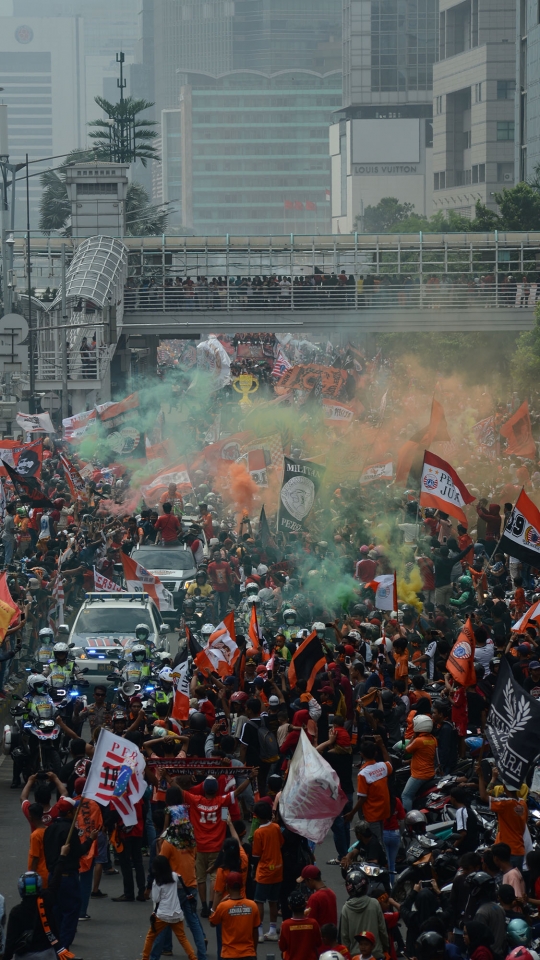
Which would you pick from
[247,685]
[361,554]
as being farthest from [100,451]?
[247,685]

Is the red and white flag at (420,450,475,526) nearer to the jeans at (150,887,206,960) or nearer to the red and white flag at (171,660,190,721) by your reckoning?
the red and white flag at (171,660,190,721)

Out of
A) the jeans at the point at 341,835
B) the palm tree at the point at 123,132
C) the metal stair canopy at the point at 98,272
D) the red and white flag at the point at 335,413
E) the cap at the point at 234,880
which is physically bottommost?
the jeans at the point at 341,835

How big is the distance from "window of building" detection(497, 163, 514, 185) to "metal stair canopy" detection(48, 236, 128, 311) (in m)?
64.2

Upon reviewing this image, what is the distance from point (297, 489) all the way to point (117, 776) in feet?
39.5

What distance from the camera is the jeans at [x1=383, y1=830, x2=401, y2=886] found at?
12656 millimetres

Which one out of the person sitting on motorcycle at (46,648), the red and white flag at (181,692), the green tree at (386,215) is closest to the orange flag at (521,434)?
the person sitting on motorcycle at (46,648)

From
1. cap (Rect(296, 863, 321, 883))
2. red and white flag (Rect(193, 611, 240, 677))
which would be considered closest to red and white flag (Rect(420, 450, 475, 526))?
red and white flag (Rect(193, 611, 240, 677))

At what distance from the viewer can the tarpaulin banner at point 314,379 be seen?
41.8 m

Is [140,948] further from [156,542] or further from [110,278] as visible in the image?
[110,278]

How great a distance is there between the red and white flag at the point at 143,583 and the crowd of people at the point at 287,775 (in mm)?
426

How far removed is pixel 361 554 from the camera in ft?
75.5

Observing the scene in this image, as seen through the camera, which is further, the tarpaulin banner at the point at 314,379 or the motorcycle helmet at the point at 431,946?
the tarpaulin banner at the point at 314,379

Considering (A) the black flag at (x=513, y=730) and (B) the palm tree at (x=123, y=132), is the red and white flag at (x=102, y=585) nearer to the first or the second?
(A) the black flag at (x=513, y=730)

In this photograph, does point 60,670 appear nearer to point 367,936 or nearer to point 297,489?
point 297,489
